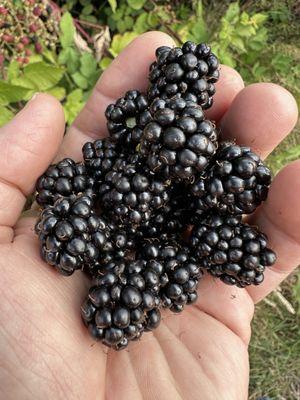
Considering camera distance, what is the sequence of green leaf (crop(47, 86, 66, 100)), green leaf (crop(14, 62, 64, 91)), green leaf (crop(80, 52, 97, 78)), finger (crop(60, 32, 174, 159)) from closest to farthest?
finger (crop(60, 32, 174, 159))
green leaf (crop(14, 62, 64, 91))
green leaf (crop(47, 86, 66, 100))
green leaf (crop(80, 52, 97, 78))

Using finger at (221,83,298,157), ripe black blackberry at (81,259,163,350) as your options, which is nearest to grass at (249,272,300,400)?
finger at (221,83,298,157)

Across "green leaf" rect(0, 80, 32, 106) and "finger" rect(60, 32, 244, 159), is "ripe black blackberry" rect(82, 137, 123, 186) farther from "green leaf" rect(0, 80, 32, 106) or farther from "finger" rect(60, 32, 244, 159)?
"green leaf" rect(0, 80, 32, 106)

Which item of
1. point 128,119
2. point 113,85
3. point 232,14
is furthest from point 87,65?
point 232,14

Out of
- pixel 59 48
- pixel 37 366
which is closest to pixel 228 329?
pixel 37 366

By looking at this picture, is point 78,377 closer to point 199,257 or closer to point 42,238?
point 42,238

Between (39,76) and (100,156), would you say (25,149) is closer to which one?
(100,156)

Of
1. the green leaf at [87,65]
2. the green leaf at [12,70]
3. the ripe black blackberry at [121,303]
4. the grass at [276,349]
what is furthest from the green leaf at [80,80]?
the grass at [276,349]
